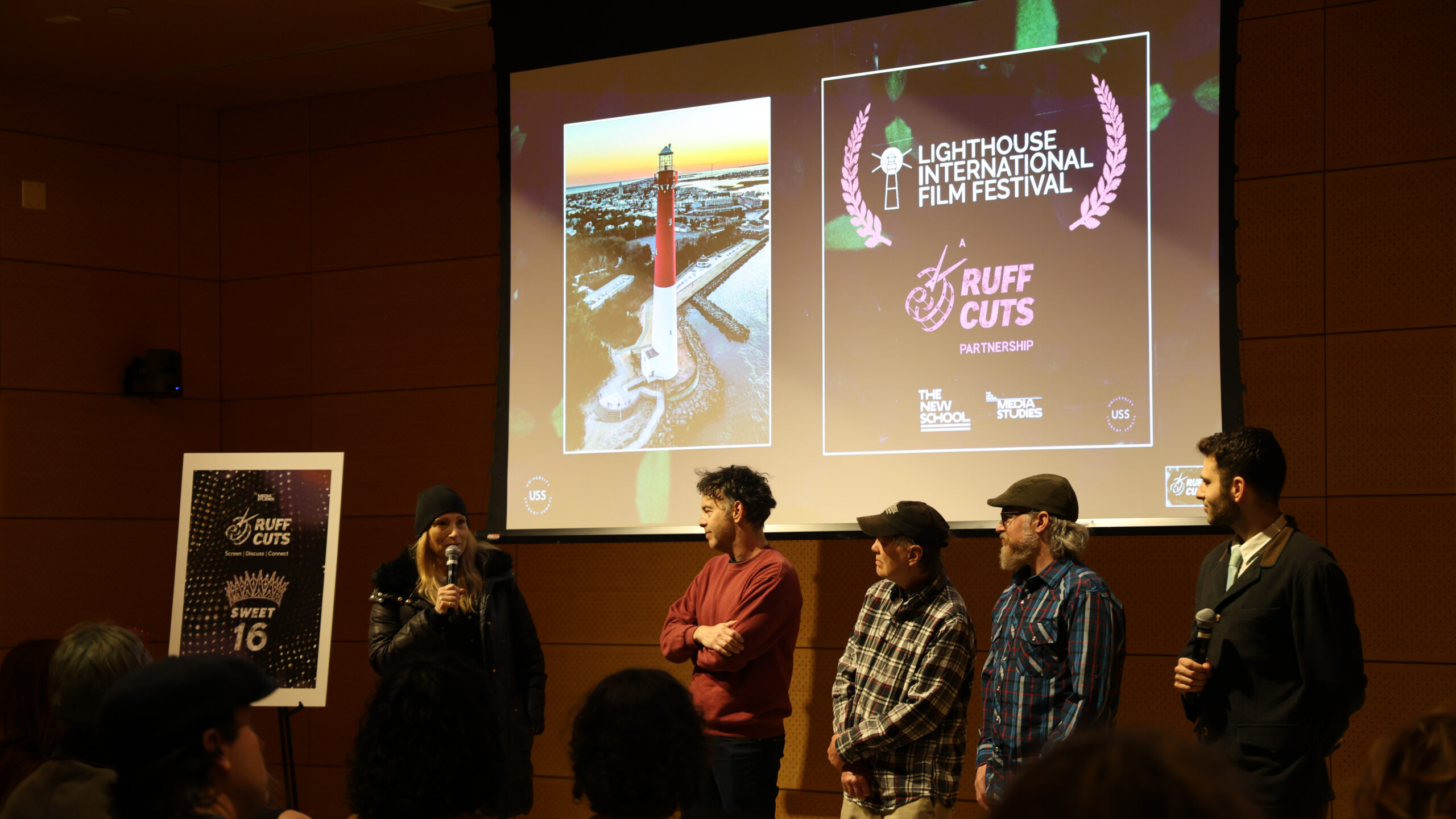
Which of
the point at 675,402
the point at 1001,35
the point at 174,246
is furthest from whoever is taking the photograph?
the point at 174,246

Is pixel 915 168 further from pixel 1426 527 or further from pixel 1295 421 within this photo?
pixel 1426 527

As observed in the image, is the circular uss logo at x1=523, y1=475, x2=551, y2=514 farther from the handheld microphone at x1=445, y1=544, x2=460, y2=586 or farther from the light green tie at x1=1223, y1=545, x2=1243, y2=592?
the light green tie at x1=1223, y1=545, x2=1243, y2=592

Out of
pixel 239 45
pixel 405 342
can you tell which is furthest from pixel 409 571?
pixel 239 45

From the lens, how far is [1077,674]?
2936 millimetres

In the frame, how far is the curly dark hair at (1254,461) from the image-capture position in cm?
285

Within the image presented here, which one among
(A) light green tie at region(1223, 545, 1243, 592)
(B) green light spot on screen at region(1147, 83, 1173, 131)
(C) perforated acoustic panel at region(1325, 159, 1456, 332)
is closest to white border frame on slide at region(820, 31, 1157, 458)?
(B) green light spot on screen at region(1147, 83, 1173, 131)

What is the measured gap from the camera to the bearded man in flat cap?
2.94 meters

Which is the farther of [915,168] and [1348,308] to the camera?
[915,168]

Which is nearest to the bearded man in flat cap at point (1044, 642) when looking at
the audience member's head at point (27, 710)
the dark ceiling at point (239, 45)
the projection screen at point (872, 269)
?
the projection screen at point (872, 269)

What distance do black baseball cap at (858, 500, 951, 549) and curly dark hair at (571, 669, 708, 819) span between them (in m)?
1.64

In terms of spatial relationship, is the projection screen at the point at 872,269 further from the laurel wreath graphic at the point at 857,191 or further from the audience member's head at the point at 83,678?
the audience member's head at the point at 83,678

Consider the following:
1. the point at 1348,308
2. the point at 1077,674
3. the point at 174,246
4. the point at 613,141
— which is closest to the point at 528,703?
the point at 1077,674

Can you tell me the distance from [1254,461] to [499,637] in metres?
2.28

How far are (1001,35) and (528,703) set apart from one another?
2691 millimetres
